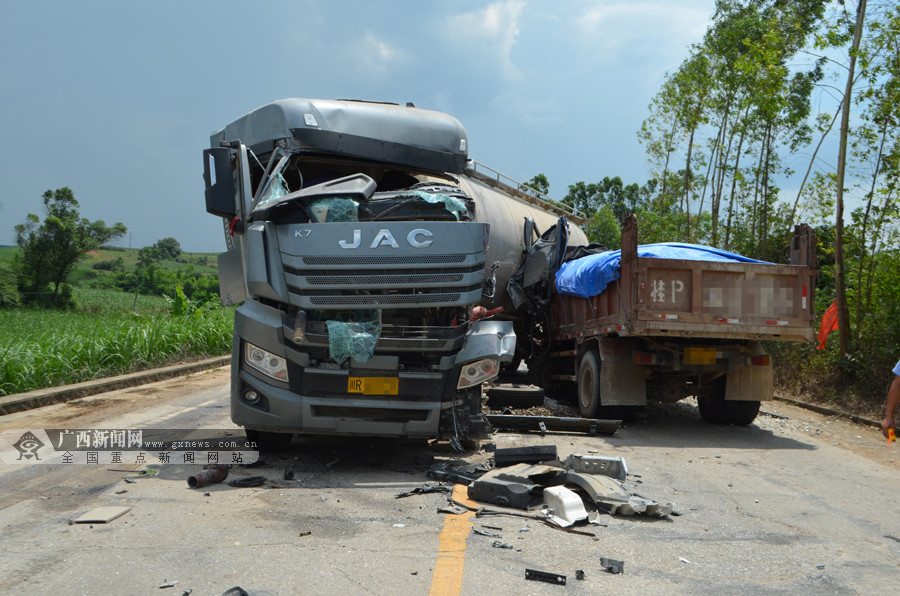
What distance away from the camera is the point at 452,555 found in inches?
153

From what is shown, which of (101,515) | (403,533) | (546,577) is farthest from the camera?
(101,515)

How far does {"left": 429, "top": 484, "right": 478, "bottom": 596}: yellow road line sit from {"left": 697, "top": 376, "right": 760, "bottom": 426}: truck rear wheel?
5.78m

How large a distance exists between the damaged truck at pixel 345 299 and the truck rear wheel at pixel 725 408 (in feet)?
15.2

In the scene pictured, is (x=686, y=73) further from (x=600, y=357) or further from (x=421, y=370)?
(x=421, y=370)

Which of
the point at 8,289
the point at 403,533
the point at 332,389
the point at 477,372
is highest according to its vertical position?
the point at 8,289

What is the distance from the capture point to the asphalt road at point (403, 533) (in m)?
3.54

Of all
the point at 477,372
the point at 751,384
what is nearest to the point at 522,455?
the point at 477,372

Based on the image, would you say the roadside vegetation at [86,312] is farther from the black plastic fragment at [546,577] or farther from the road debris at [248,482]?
the black plastic fragment at [546,577]

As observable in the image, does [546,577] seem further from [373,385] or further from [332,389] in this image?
[332,389]

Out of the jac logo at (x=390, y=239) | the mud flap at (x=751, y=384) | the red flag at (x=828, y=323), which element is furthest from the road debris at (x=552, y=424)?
the red flag at (x=828, y=323)

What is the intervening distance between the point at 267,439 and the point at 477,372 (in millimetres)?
1972

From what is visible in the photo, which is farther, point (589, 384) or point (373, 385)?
point (589, 384)

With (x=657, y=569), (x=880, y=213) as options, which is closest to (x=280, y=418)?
(x=657, y=569)

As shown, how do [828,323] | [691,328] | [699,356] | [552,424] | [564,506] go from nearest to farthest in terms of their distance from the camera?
1. [564,506]
2. [552,424]
3. [691,328]
4. [699,356]
5. [828,323]
